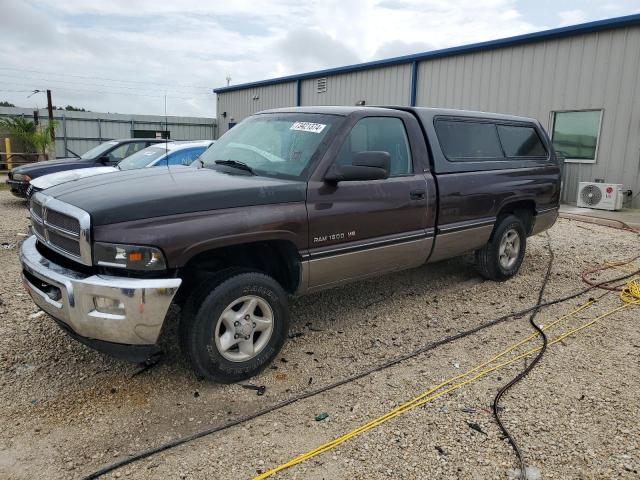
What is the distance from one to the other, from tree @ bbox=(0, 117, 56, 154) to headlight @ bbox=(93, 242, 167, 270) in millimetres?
19903

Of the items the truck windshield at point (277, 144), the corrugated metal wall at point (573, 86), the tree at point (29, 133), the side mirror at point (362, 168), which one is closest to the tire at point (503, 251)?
the side mirror at point (362, 168)

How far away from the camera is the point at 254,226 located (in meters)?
3.12

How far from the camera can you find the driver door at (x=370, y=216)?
139 inches

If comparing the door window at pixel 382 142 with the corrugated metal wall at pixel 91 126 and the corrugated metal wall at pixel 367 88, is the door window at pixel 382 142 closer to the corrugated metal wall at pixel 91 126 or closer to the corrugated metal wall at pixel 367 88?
the corrugated metal wall at pixel 367 88

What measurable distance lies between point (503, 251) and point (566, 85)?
879 centimetres

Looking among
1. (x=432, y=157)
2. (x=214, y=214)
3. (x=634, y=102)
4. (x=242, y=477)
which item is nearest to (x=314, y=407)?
(x=242, y=477)

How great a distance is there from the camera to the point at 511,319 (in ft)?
14.6

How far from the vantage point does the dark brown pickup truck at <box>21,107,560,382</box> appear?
2770 mm

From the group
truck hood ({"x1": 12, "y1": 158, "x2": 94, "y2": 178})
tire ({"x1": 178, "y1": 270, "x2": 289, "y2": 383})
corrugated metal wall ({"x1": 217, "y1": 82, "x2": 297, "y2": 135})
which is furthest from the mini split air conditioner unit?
corrugated metal wall ({"x1": 217, "y1": 82, "x2": 297, "y2": 135})

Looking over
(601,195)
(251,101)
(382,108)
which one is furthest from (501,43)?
(251,101)

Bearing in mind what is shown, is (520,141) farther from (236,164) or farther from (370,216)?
(236,164)

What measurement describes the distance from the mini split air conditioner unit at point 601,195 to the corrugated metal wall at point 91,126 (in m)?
17.5

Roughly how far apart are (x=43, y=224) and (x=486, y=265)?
4280mm

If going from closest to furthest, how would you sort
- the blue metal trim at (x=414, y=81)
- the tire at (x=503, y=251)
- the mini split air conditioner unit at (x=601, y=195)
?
the tire at (x=503, y=251), the mini split air conditioner unit at (x=601, y=195), the blue metal trim at (x=414, y=81)
